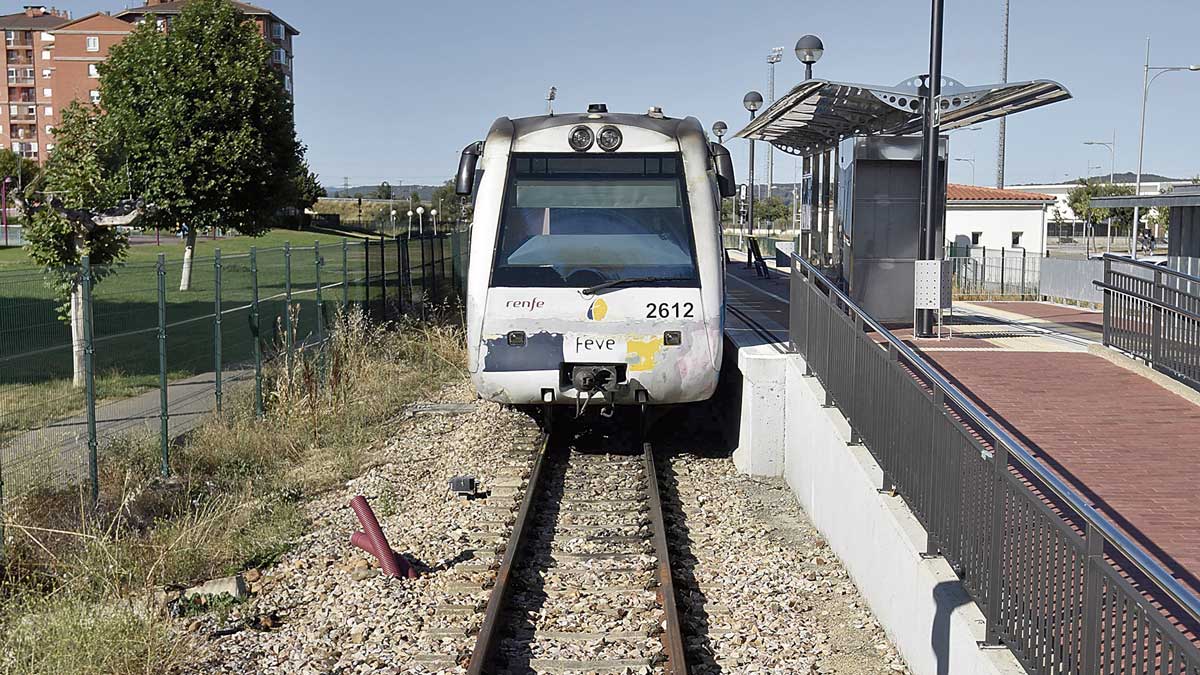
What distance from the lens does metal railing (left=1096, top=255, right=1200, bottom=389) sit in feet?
34.7

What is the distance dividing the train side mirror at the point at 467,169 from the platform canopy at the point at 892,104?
12.6 feet

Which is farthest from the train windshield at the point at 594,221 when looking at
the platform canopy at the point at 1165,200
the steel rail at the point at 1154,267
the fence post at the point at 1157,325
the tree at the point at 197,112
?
the tree at the point at 197,112

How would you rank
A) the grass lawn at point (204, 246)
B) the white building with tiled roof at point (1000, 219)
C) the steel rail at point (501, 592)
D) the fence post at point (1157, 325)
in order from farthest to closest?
the white building with tiled roof at point (1000, 219) → the grass lawn at point (204, 246) → the fence post at point (1157, 325) → the steel rail at point (501, 592)

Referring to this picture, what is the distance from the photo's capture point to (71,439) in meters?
11.5

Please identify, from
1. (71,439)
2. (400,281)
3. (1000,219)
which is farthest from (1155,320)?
(1000,219)

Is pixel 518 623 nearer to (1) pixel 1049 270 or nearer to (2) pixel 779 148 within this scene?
(2) pixel 779 148

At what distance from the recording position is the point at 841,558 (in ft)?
28.7

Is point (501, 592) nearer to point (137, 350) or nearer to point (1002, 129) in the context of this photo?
point (137, 350)

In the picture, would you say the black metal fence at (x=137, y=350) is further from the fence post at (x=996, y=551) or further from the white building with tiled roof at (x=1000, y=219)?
the white building with tiled roof at (x=1000, y=219)

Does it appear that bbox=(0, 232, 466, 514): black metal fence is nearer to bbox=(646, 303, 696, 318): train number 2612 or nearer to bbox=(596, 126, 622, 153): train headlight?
bbox=(596, 126, 622, 153): train headlight

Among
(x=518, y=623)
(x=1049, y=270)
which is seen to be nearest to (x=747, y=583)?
(x=518, y=623)

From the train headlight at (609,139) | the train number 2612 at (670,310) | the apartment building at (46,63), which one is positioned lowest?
the train number 2612 at (670,310)

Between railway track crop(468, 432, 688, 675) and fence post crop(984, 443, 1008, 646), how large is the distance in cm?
171

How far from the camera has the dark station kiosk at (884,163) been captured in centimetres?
1412
